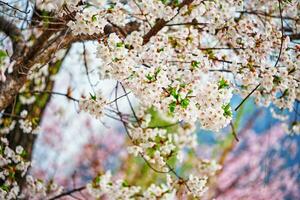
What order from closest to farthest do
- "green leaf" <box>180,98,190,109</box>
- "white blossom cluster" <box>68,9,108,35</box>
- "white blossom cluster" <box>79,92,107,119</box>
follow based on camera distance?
"green leaf" <box>180,98,190,109</box> < "white blossom cluster" <box>68,9,108,35</box> < "white blossom cluster" <box>79,92,107,119</box>

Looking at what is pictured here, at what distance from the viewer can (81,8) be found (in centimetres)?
312

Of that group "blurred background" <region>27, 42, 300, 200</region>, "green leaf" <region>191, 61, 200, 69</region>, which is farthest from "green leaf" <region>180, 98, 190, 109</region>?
"blurred background" <region>27, 42, 300, 200</region>

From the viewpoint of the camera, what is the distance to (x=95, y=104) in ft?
11.1

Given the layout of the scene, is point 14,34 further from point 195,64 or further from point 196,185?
point 196,185

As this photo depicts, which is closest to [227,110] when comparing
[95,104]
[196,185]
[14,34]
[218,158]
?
[95,104]

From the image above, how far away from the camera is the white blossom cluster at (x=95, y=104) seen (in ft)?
11.1

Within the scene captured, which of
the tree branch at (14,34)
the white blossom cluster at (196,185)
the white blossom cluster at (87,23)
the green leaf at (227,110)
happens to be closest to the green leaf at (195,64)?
the green leaf at (227,110)

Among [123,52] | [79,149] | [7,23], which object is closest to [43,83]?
[7,23]

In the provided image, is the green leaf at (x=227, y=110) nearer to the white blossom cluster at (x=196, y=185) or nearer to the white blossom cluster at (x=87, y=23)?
the white blossom cluster at (x=87, y=23)

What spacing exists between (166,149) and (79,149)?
788 cm

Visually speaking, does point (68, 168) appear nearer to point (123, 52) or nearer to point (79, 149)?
point (79, 149)

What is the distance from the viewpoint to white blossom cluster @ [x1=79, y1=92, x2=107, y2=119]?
3391 millimetres

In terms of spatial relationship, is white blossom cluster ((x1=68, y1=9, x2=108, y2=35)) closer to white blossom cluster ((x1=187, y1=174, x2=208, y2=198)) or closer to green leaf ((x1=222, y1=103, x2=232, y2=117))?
green leaf ((x1=222, y1=103, x2=232, y2=117))

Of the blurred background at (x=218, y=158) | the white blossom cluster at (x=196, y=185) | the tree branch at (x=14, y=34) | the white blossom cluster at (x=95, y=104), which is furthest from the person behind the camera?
the blurred background at (x=218, y=158)
